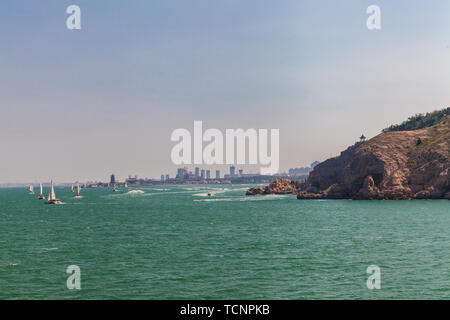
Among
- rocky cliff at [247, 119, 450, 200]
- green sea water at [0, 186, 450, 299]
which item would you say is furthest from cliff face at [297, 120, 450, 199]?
green sea water at [0, 186, 450, 299]

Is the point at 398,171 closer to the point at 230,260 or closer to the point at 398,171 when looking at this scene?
the point at 398,171

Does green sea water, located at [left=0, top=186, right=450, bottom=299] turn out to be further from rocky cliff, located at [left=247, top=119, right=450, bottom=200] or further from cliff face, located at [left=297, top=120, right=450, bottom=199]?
cliff face, located at [left=297, top=120, right=450, bottom=199]

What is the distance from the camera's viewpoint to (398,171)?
170m

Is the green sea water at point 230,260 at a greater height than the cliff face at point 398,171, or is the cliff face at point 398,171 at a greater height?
the cliff face at point 398,171

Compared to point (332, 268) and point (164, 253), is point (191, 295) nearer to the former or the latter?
point (332, 268)

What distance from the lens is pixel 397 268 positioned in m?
46.3

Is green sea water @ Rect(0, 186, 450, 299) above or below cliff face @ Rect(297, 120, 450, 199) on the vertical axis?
below

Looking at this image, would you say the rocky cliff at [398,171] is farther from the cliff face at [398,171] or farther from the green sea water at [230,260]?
the green sea water at [230,260]

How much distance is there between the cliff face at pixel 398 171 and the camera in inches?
6368

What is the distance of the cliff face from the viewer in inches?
6368

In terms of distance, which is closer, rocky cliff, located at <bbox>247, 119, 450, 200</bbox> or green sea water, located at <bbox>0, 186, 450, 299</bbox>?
green sea water, located at <bbox>0, 186, 450, 299</bbox>

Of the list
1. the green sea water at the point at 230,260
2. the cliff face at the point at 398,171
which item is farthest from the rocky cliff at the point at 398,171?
the green sea water at the point at 230,260
